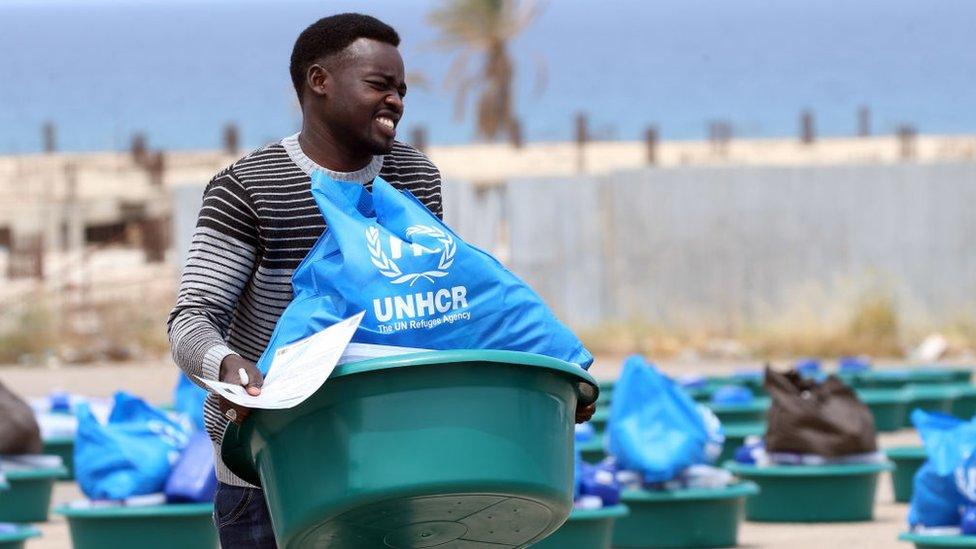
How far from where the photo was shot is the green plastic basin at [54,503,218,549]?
7754 millimetres

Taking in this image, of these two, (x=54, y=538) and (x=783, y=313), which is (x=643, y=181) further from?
(x=54, y=538)

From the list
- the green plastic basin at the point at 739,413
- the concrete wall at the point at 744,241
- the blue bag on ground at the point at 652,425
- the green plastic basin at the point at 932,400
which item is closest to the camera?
the blue bag on ground at the point at 652,425

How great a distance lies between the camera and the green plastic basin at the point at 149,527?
7.75 meters

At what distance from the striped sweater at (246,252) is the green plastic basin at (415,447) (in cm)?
31

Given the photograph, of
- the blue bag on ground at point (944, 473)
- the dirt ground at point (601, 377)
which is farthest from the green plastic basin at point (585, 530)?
the dirt ground at point (601, 377)

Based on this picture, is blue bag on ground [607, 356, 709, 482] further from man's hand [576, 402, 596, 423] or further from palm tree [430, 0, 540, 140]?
palm tree [430, 0, 540, 140]

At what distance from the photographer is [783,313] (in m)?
23.4

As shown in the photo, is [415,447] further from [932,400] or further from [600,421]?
[932,400]

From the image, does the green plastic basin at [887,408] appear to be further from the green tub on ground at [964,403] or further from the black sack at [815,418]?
the black sack at [815,418]

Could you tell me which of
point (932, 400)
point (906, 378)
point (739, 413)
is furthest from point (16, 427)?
point (906, 378)

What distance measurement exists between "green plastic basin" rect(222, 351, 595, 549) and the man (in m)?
0.28

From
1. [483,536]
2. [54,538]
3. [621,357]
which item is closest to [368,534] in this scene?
[483,536]

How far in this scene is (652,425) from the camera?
8.31 metres

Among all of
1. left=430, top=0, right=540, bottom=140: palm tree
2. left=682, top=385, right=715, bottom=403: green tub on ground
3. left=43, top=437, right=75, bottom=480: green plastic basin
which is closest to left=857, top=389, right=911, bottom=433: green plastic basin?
left=682, top=385, right=715, bottom=403: green tub on ground
